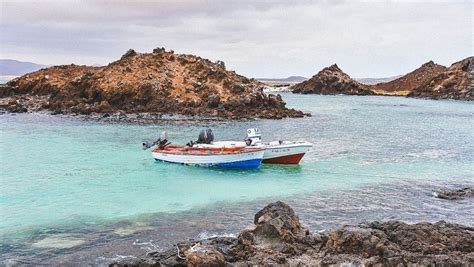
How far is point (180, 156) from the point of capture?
26.8m

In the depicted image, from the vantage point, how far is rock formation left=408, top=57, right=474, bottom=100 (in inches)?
4099

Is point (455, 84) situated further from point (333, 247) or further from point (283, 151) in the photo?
point (333, 247)

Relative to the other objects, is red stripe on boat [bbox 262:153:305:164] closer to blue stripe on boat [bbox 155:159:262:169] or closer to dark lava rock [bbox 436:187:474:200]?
blue stripe on boat [bbox 155:159:262:169]

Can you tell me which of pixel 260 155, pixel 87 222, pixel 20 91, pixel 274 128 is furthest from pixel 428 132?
pixel 20 91

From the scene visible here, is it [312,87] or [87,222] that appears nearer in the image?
[87,222]

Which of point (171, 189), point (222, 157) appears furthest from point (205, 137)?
point (171, 189)

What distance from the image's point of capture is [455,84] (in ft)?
355

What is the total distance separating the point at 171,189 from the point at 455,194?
40.1ft

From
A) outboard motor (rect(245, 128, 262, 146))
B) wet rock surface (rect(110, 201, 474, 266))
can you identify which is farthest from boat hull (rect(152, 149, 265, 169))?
wet rock surface (rect(110, 201, 474, 266))

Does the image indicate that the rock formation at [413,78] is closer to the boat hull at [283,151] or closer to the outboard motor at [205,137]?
the boat hull at [283,151]

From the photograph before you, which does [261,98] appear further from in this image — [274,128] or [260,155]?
[260,155]

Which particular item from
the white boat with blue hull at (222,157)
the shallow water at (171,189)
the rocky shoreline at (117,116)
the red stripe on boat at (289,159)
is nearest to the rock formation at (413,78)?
the rocky shoreline at (117,116)

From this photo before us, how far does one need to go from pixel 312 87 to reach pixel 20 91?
84.0 m

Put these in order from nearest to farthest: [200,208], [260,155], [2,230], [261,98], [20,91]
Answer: [2,230] → [200,208] → [260,155] → [261,98] → [20,91]
